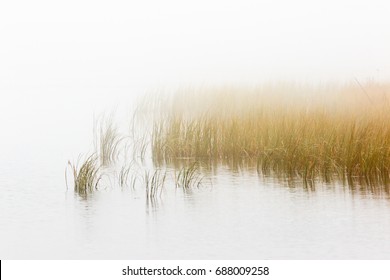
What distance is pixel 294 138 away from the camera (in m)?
12.5

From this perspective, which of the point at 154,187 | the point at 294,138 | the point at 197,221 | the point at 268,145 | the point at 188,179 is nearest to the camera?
the point at 197,221

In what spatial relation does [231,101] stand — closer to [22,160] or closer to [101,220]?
[22,160]

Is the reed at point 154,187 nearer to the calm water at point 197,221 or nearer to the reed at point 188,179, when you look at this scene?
the calm water at point 197,221

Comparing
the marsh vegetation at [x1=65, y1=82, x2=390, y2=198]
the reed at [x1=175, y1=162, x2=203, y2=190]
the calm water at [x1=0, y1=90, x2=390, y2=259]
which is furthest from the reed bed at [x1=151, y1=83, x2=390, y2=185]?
the reed at [x1=175, y1=162, x2=203, y2=190]

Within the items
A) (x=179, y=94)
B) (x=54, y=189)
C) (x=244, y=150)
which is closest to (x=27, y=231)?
(x=54, y=189)

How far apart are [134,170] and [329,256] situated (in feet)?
16.7

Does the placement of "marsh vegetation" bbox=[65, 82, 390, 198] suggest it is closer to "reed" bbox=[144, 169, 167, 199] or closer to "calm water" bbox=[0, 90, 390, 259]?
"reed" bbox=[144, 169, 167, 199]

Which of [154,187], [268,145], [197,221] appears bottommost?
[197,221]

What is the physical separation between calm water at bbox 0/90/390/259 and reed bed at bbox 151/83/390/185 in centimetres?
65

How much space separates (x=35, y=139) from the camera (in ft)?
56.1

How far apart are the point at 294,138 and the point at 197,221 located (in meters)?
3.53

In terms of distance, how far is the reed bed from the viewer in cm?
1162

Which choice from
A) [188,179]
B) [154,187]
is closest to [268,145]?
[188,179]

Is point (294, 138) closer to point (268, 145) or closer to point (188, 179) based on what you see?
point (268, 145)
